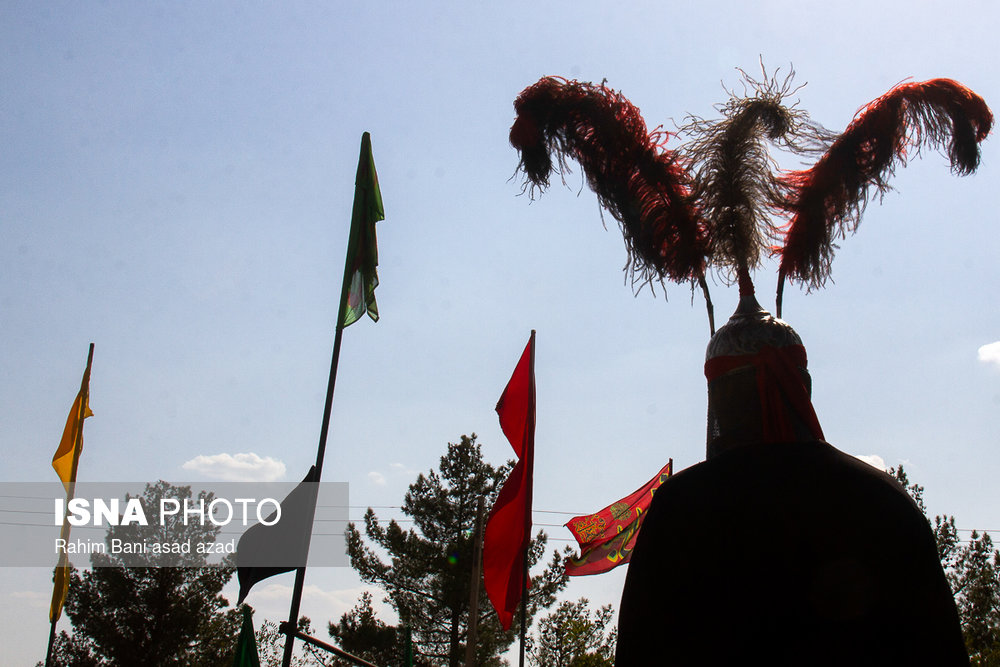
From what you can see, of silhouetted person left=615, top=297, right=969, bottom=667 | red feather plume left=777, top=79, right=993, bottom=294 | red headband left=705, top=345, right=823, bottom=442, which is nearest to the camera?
silhouetted person left=615, top=297, right=969, bottom=667

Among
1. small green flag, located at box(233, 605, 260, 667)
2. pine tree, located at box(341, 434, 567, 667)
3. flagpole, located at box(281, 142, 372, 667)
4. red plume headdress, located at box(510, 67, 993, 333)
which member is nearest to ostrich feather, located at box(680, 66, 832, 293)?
red plume headdress, located at box(510, 67, 993, 333)

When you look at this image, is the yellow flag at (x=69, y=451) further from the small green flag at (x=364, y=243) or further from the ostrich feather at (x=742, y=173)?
the ostrich feather at (x=742, y=173)

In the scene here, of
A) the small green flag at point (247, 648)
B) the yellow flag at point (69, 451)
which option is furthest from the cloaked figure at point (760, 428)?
the yellow flag at point (69, 451)

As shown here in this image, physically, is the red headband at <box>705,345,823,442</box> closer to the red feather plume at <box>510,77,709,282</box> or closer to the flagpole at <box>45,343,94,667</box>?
the red feather plume at <box>510,77,709,282</box>

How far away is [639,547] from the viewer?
1.93 meters

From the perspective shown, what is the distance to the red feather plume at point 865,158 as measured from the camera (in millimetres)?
2654

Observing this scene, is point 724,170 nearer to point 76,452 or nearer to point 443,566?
point 76,452

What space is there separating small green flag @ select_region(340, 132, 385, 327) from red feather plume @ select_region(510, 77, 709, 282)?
3751 mm

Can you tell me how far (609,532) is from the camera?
10.9 meters

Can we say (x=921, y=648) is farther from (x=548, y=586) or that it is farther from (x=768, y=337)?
(x=548, y=586)

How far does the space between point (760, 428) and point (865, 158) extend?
1.17m

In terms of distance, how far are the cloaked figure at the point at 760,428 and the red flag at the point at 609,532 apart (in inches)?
323

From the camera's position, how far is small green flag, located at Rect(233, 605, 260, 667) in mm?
6051

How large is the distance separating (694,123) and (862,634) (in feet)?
6.27
